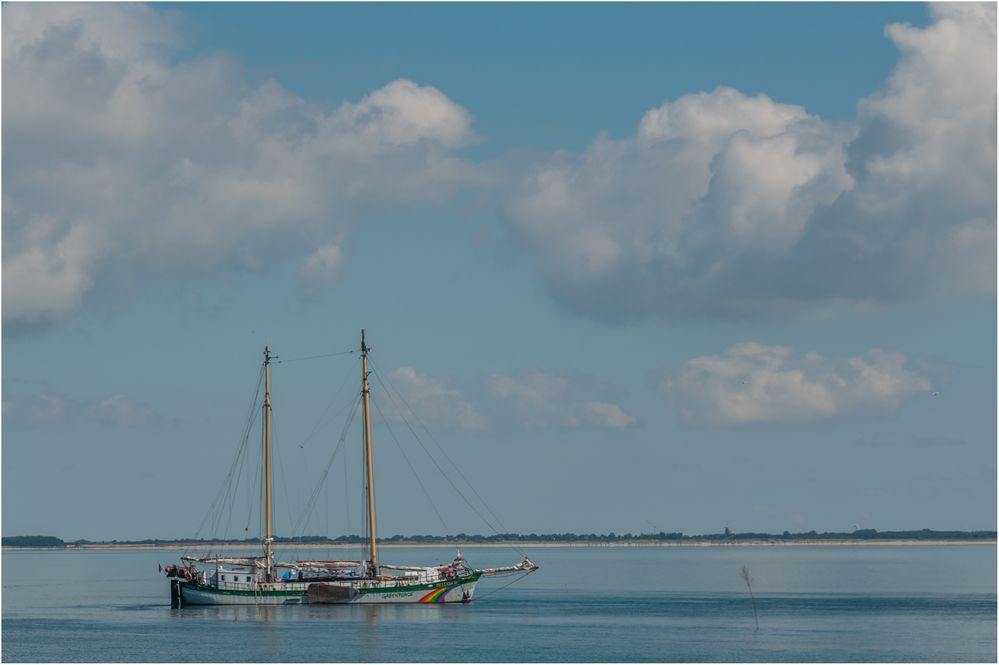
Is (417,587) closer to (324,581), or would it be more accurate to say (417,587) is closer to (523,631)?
(324,581)

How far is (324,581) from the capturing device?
16325 centimetres

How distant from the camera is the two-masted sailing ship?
16250 centimetres

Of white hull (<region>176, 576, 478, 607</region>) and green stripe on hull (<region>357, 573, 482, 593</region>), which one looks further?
white hull (<region>176, 576, 478, 607</region>)

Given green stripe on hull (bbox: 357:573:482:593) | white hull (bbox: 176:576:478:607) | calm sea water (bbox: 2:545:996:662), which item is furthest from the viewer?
white hull (bbox: 176:576:478:607)

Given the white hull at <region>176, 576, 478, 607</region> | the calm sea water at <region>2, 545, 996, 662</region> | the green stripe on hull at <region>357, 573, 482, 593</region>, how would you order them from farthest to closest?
1. the white hull at <region>176, 576, 478, 607</region>
2. the green stripe on hull at <region>357, 573, 482, 593</region>
3. the calm sea water at <region>2, 545, 996, 662</region>

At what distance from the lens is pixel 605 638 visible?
129 m

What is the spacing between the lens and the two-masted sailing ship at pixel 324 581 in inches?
6398

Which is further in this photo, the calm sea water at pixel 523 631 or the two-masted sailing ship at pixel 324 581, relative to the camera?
the two-masted sailing ship at pixel 324 581

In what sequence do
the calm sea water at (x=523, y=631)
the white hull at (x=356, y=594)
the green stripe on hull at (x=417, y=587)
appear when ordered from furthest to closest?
the white hull at (x=356, y=594), the green stripe on hull at (x=417, y=587), the calm sea water at (x=523, y=631)

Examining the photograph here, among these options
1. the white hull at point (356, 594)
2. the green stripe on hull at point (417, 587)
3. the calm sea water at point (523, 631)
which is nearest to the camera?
the calm sea water at point (523, 631)

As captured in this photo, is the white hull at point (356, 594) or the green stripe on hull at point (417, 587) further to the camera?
the white hull at point (356, 594)

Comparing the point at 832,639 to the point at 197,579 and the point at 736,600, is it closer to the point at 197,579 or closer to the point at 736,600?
the point at 736,600

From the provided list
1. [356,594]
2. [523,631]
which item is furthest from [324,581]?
[523,631]

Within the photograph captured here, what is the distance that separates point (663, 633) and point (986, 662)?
3181cm
